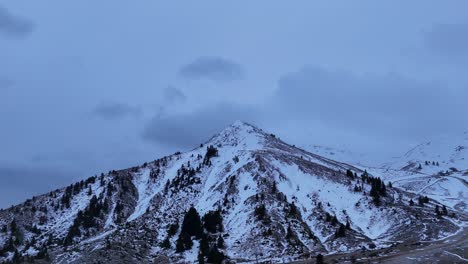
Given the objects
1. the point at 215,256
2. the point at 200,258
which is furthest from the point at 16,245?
the point at 215,256

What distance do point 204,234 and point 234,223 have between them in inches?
408

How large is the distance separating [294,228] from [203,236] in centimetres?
2579

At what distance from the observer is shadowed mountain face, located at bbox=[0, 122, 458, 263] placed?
15288 centimetres

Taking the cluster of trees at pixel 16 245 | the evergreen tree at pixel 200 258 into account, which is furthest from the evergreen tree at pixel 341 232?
the cluster of trees at pixel 16 245

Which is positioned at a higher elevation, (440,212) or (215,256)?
(440,212)

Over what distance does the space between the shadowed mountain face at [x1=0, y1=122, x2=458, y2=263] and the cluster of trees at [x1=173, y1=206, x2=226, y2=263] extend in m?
0.29

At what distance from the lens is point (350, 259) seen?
5271 inches

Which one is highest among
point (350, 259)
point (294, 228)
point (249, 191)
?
point (249, 191)

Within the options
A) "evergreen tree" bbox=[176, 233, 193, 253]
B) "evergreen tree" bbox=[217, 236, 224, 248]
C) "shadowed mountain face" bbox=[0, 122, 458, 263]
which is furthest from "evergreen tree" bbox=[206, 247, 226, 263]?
"evergreen tree" bbox=[176, 233, 193, 253]

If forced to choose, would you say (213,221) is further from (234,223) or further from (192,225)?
(192,225)

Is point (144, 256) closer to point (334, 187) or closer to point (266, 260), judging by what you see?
point (266, 260)

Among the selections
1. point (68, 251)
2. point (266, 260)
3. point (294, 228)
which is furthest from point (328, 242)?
point (68, 251)

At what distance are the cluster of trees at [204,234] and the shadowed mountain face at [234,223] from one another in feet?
→ 0.97

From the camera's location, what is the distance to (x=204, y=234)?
164 m
